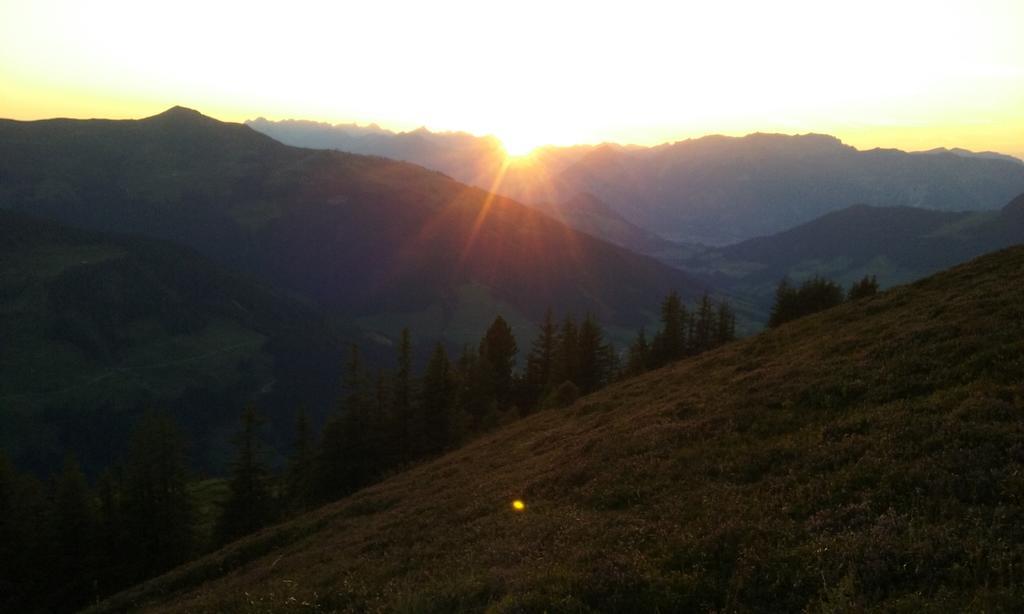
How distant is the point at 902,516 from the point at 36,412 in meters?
241

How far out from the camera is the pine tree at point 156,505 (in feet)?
170

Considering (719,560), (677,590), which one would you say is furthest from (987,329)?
(677,590)

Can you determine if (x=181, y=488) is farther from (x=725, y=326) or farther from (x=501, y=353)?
(x=725, y=326)

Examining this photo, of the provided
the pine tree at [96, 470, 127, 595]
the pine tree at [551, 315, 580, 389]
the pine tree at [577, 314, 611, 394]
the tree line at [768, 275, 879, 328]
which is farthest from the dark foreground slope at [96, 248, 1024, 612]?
the pine tree at [577, 314, 611, 394]

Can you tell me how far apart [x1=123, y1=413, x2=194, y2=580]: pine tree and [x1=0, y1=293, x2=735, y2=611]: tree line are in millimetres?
86

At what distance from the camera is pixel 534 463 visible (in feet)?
89.4

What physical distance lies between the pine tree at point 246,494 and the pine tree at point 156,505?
3095mm

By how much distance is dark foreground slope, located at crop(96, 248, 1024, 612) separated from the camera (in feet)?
32.8

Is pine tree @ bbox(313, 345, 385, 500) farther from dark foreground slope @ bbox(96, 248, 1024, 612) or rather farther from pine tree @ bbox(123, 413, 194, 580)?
dark foreground slope @ bbox(96, 248, 1024, 612)

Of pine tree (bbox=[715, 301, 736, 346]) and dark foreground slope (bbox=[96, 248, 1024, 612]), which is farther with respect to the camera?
pine tree (bbox=[715, 301, 736, 346])

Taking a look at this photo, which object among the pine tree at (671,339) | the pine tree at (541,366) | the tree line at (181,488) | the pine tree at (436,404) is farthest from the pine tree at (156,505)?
the pine tree at (671,339)

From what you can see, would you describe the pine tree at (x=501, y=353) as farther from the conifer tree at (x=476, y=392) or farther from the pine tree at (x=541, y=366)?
the conifer tree at (x=476, y=392)

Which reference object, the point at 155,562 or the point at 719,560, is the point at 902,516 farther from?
the point at 155,562

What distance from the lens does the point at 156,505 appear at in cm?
5300
